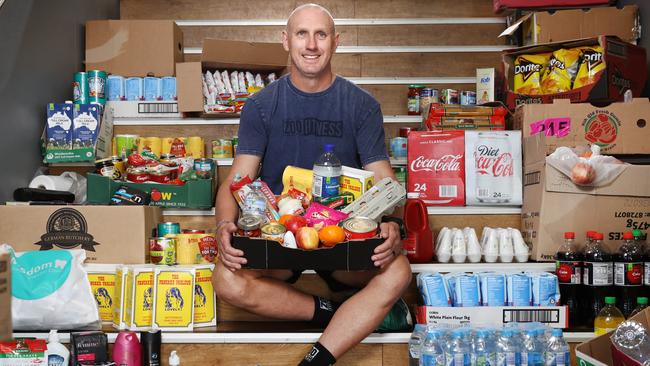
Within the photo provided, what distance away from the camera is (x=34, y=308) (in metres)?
2.57

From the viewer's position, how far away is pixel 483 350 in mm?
2393

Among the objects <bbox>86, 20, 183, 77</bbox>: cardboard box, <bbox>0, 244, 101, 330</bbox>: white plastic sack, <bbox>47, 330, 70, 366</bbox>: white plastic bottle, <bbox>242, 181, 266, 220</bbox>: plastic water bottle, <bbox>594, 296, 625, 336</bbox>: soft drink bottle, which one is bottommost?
<bbox>47, 330, 70, 366</bbox>: white plastic bottle

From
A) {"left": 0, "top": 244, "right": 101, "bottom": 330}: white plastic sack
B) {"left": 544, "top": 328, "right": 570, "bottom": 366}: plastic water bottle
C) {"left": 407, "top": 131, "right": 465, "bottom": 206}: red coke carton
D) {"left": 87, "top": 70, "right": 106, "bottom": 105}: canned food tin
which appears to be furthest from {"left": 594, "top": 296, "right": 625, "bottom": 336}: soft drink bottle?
{"left": 87, "top": 70, "right": 106, "bottom": 105}: canned food tin

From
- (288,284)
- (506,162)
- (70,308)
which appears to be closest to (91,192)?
(70,308)

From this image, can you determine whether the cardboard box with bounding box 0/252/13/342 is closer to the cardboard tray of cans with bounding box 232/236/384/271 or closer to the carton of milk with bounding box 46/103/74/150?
the cardboard tray of cans with bounding box 232/236/384/271

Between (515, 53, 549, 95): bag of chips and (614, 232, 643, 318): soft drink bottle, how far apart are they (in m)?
1.04

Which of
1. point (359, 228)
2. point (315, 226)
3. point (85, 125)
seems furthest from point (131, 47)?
point (359, 228)

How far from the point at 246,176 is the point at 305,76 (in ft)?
1.56

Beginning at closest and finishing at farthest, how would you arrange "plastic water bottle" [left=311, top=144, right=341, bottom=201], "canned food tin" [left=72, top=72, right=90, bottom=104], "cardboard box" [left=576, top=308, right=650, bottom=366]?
"cardboard box" [left=576, top=308, right=650, bottom=366], "plastic water bottle" [left=311, top=144, right=341, bottom=201], "canned food tin" [left=72, top=72, right=90, bottom=104]

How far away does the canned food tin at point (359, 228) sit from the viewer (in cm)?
230

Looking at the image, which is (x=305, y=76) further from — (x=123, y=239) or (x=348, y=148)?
(x=123, y=239)

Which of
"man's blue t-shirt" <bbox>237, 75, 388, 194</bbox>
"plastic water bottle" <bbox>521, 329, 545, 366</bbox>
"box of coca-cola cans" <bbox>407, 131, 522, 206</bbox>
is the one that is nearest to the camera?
"plastic water bottle" <bbox>521, 329, 545, 366</bbox>

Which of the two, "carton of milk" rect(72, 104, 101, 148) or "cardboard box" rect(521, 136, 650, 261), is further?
"carton of milk" rect(72, 104, 101, 148)

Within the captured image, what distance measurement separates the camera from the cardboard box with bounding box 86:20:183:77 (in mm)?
3787
